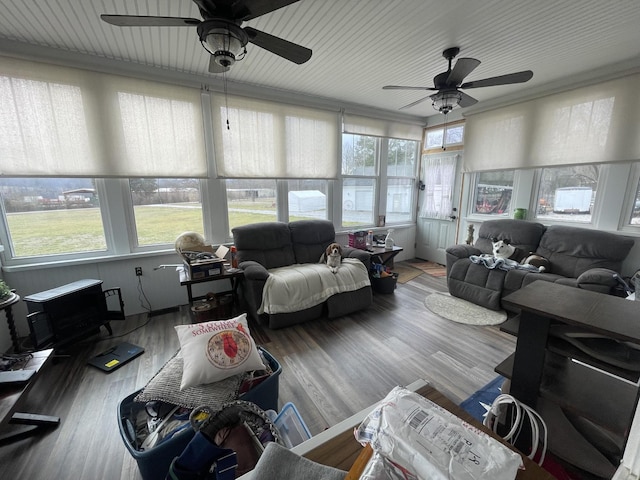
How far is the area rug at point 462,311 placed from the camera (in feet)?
9.43

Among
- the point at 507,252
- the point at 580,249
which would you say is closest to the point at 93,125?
the point at 507,252

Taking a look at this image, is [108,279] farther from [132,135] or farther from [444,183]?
[444,183]

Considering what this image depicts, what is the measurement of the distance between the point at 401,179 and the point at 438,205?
0.80 meters

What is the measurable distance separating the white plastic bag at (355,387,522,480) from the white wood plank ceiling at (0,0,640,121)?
233cm

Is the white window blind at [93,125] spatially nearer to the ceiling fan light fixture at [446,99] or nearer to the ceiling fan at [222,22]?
the ceiling fan at [222,22]

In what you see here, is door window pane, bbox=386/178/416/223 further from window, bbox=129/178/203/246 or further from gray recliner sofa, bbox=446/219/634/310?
window, bbox=129/178/203/246

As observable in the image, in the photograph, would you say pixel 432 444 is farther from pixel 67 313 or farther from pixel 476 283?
pixel 476 283

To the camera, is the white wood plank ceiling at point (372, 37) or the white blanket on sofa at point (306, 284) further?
the white blanket on sofa at point (306, 284)

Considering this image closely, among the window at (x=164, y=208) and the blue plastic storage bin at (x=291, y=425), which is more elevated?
the window at (x=164, y=208)

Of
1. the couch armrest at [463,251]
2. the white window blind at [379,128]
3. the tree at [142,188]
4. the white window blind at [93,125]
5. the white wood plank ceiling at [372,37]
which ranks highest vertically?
the white wood plank ceiling at [372,37]

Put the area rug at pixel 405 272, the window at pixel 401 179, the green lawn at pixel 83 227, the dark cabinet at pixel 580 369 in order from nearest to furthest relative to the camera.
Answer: the dark cabinet at pixel 580 369
the green lawn at pixel 83 227
the area rug at pixel 405 272
the window at pixel 401 179

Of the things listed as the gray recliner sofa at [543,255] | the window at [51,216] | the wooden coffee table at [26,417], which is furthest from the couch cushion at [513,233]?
the window at [51,216]

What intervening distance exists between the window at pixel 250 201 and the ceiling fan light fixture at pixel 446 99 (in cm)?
212

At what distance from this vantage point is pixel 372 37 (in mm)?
2234
